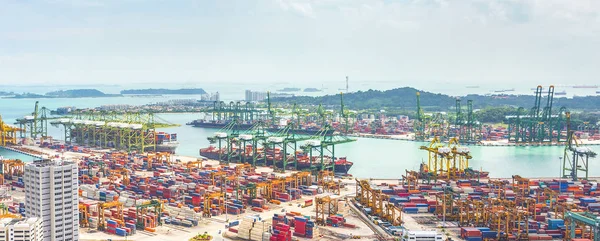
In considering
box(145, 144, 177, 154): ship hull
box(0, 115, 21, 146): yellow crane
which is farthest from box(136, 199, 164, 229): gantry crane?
box(0, 115, 21, 146): yellow crane

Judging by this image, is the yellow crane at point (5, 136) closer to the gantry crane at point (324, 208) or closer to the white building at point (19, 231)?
the gantry crane at point (324, 208)

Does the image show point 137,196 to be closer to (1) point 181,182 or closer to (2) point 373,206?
(1) point 181,182

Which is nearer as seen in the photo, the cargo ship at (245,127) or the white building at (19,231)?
the white building at (19,231)

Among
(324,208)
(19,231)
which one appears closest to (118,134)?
(324,208)

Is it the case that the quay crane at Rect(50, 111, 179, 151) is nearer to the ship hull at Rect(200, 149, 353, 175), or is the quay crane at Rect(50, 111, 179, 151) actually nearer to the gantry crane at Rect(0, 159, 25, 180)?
the ship hull at Rect(200, 149, 353, 175)

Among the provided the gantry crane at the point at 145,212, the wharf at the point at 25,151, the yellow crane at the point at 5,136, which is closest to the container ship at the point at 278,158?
the wharf at the point at 25,151

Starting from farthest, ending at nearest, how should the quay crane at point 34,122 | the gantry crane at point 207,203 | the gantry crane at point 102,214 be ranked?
1. the quay crane at point 34,122
2. the gantry crane at point 207,203
3. the gantry crane at point 102,214

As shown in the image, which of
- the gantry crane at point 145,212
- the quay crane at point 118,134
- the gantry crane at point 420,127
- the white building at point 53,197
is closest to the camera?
the white building at point 53,197

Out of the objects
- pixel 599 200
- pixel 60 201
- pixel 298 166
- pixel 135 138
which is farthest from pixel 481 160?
pixel 60 201

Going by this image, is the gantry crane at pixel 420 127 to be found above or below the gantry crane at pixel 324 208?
above
